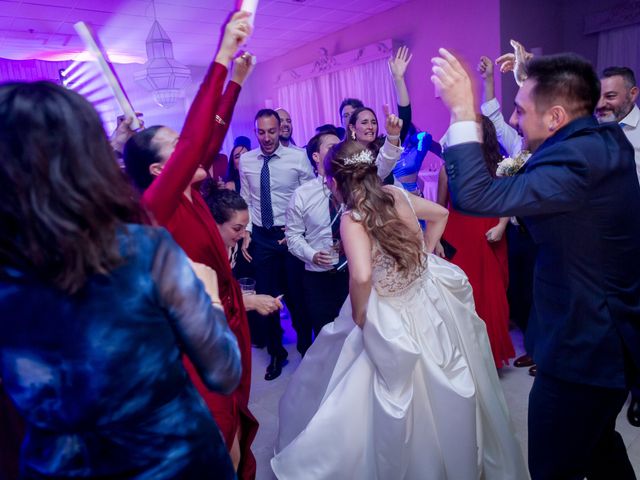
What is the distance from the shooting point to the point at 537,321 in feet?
4.76

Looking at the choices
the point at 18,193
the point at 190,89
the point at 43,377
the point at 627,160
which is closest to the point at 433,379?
the point at 627,160

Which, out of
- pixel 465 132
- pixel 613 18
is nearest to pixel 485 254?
pixel 465 132

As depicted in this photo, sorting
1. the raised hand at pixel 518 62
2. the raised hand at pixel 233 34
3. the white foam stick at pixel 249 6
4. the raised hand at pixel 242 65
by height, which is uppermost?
the white foam stick at pixel 249 6

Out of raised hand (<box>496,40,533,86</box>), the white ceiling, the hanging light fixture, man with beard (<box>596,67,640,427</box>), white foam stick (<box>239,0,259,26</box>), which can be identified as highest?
the white ceiling

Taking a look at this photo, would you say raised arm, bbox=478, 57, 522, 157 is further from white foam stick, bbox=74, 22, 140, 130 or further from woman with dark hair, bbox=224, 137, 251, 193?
white foam stick, bbox=74, 22, 140, 130

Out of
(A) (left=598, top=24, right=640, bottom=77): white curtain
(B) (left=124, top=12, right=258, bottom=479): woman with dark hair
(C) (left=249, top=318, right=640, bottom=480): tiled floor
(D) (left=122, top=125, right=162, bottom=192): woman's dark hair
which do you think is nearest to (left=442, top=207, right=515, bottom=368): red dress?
(C) (left=249, top=318, right=640, bottom=480): tiled floor

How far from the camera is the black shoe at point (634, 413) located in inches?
88.4

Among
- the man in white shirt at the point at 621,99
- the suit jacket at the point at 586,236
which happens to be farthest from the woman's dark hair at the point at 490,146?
the suit jacket at the point at 586,236

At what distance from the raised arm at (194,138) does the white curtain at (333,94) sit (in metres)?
5.72

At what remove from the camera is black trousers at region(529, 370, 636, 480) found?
133 cm

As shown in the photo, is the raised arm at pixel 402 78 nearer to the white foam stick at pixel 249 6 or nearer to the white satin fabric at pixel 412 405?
the white satin fabric at pixel 412 405

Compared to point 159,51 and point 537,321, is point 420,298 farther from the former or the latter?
point 159,51

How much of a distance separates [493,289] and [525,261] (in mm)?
575

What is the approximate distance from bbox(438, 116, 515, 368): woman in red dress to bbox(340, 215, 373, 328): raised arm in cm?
133
